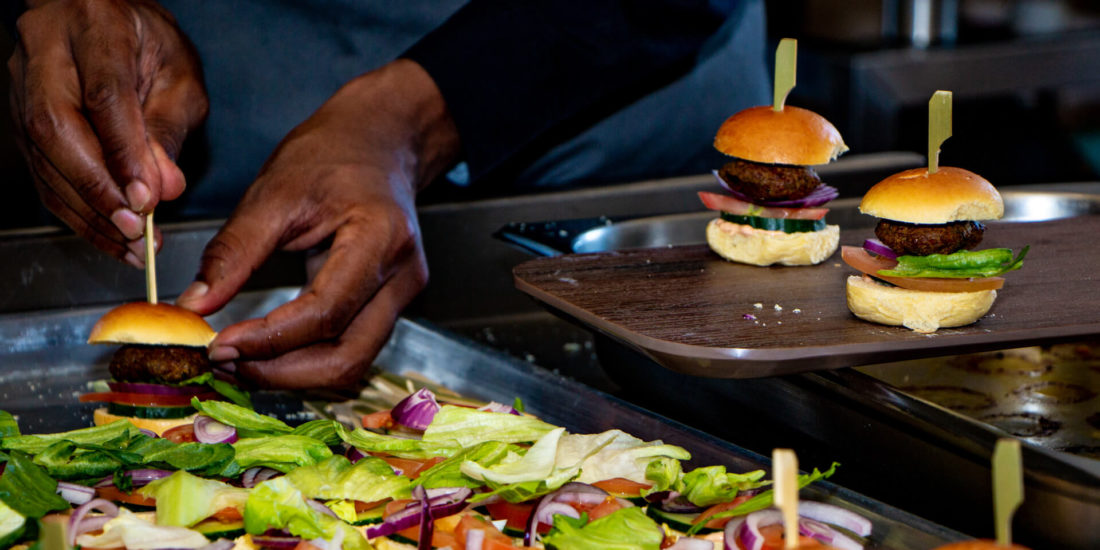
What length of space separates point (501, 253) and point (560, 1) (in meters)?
0.53

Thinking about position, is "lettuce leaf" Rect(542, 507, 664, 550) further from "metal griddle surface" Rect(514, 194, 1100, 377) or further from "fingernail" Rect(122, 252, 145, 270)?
"fingernail" Rect(122, 252, 145, 270)

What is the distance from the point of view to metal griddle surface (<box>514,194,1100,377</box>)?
1210 millimetres

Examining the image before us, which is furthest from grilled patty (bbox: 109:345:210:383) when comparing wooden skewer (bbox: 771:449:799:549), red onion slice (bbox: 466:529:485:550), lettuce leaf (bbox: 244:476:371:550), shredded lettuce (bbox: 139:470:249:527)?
wooden skewer (bbox: 771:449:799:549)

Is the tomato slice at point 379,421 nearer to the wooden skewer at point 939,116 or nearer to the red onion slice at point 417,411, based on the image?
the red onion slice at point 417,411

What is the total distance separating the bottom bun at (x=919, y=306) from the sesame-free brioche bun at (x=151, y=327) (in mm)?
878

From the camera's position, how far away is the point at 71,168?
5.27ft

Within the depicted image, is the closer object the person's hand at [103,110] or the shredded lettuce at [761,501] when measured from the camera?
the shredded lettuce at [761,501]

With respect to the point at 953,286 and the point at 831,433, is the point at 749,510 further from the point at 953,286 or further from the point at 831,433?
the point at 953,286

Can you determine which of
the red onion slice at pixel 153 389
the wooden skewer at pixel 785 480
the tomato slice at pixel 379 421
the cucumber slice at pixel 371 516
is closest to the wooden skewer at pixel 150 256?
the red onion slice at pixel 153 389

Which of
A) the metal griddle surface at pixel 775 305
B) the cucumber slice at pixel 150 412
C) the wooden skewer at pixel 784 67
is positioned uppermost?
the wooden skewer at pixel 784 67

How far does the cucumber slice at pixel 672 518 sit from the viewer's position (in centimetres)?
Result: 111

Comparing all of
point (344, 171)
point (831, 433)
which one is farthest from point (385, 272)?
point (831, 433)

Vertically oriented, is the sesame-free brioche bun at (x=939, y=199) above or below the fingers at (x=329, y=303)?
above

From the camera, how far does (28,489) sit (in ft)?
3.81
